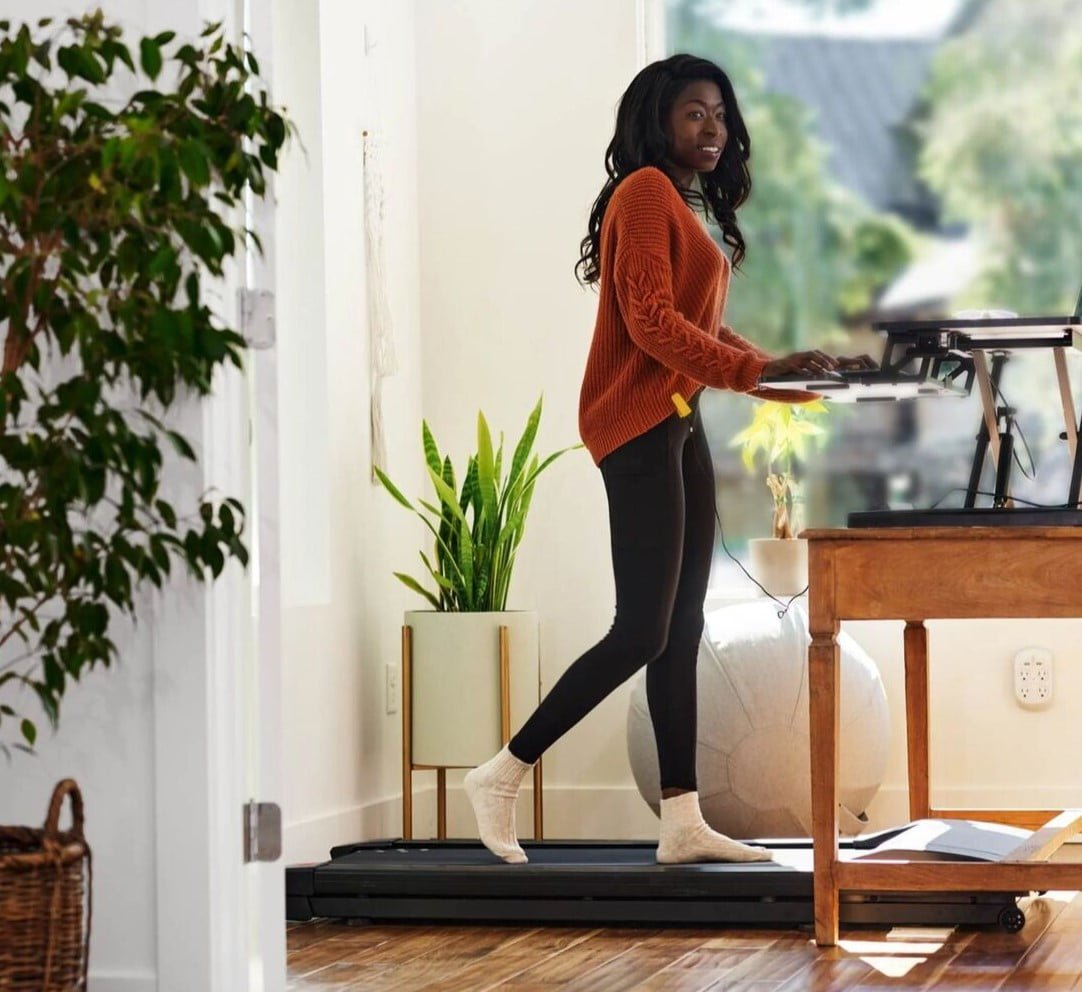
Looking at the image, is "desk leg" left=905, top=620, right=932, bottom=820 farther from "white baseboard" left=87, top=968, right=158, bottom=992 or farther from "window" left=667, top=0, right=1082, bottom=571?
"white baseboard" left=87, top=968, right=158, bottom=992

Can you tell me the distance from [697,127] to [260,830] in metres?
1.64

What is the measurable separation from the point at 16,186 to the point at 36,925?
832 millimetres

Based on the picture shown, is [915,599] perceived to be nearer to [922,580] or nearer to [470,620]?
A: [922,580]

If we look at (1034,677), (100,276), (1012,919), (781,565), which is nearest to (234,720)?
(100,276)

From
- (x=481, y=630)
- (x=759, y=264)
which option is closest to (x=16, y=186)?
(x=481, y=630)

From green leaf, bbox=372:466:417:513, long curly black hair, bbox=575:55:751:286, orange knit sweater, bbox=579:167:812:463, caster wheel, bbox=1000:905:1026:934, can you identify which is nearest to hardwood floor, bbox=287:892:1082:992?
caster wheel, bbox=1000:905:1026:934

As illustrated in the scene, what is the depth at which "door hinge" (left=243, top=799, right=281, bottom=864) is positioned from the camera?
8.09 ft

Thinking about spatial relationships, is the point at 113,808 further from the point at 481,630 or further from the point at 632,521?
the point at 481,630

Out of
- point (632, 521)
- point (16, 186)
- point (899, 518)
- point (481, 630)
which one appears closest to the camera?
point (16, 186)

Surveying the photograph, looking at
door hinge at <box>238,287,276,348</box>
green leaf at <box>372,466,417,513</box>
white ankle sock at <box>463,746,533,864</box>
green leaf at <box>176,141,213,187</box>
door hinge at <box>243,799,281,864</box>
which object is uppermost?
green leaf at <box>176,141,213,187</box>

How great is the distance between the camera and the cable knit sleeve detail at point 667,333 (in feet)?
10.2

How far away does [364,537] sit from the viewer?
427cm

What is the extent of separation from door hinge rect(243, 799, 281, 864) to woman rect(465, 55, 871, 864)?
0.89m

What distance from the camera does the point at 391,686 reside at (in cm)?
442
